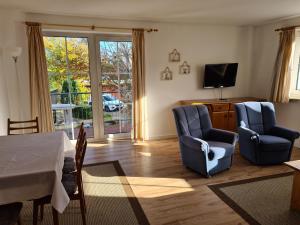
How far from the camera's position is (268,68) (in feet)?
16.2

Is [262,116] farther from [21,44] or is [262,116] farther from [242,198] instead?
[21,44]

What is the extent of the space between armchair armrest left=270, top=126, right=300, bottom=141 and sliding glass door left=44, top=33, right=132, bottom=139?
282cm

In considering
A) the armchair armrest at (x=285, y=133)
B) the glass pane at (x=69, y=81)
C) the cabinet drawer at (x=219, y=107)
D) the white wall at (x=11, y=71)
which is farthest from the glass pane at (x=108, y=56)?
the armchair armrest at (x=285, y=133)

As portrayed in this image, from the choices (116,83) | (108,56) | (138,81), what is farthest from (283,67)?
(108,56)

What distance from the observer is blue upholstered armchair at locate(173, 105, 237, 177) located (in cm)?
301

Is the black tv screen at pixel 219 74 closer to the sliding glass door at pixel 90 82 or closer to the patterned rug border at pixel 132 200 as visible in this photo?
the sliding glass door at pixel 90 82

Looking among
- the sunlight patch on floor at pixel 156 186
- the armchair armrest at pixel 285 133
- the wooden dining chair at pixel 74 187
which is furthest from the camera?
the armchair armrest at pixel 285 133

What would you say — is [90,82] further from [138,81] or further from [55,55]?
[138,81]

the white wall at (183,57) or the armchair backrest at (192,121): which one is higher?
the white wall at (183,57)

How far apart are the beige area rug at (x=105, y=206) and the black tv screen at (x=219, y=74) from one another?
284cm

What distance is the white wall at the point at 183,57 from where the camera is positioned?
470cm

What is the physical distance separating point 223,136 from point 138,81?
202 centimetres

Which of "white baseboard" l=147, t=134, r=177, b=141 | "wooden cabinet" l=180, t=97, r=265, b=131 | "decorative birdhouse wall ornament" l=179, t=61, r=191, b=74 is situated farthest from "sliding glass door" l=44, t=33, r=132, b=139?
"wooden cabinet" l=180, t=97, r=265, b=131

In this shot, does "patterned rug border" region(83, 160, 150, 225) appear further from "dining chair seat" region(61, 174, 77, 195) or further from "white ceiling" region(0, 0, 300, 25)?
"white ceiling" region(0, 0, 300, 25)
